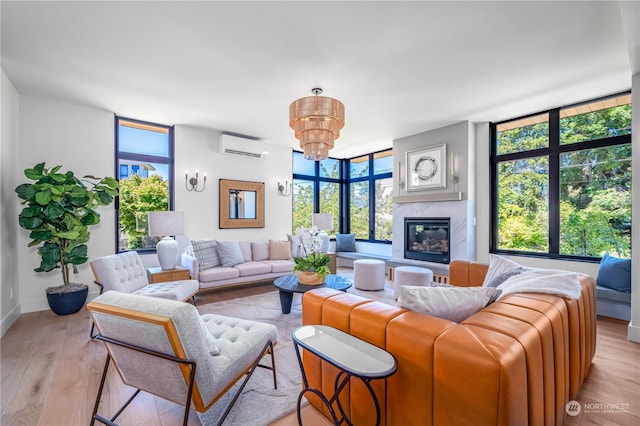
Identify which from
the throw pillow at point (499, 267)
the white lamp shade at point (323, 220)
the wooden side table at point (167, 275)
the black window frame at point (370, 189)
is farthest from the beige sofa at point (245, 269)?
the throw pillow at point (499, 267)

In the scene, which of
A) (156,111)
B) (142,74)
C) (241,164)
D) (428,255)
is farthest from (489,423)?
(241,164)

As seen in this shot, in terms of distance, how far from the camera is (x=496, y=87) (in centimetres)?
349

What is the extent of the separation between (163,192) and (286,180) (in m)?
2.42

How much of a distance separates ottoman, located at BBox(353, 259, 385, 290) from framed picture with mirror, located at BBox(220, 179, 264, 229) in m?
2.31

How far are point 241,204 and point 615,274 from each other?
18.4 ft

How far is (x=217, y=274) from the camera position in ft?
13.7

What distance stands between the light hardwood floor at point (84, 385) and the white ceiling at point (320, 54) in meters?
2.67

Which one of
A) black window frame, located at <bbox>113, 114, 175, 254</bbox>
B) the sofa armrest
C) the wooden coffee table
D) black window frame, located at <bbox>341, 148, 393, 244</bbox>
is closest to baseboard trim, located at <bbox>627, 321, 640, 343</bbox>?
the wooden coffee table

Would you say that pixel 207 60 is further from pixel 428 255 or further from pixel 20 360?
pixel 428 255

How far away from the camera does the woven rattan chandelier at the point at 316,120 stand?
2.97 meters

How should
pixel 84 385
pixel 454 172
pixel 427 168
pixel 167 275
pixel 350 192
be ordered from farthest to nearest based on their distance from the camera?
pixel 350 192, pixel 427 168, pixel 454 172, pixel 167 275, pixel 84 385

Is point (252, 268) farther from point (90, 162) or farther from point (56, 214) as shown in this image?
point (90, 162)

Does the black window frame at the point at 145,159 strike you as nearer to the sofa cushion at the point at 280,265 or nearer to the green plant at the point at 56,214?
the green plant at the point at 56,214

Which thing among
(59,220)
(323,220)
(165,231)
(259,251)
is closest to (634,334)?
(323,220)
